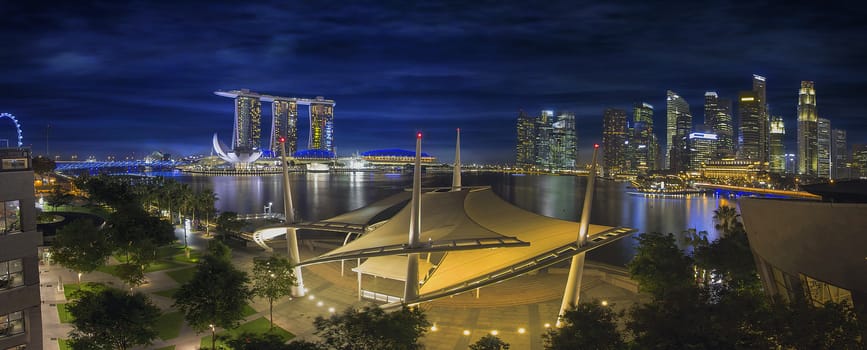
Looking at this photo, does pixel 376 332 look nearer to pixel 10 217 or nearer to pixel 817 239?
pixel 10 217

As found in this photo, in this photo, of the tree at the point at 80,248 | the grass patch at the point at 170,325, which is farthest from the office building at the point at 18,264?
the tree at the point at 80,248

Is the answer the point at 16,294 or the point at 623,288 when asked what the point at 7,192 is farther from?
the point at 623,288

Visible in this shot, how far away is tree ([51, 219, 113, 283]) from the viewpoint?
22.5 m

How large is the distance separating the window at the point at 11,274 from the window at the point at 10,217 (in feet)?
2.84

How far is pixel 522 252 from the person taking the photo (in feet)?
65.8

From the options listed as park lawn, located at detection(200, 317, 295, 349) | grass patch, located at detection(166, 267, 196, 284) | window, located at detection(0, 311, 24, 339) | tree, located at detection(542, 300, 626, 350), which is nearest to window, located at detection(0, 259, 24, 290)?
window, located at detection(0, 311, 24, 339)

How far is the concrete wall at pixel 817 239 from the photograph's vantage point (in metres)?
11.4

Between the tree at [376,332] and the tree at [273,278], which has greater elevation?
the tree at [376,332]

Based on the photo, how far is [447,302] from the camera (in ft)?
69.6

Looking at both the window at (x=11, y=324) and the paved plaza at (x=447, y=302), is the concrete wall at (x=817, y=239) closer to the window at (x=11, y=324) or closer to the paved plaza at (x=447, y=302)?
the paved plaza at (x=447, y=302)

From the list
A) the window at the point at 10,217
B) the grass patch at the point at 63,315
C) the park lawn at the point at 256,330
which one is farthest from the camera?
the grass patch at the point at 63,315

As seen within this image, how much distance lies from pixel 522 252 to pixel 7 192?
17.1 meters

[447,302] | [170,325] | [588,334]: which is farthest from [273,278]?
[588,334]

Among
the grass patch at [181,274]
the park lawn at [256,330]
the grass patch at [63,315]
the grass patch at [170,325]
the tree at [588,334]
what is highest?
the tree at [588,334]
